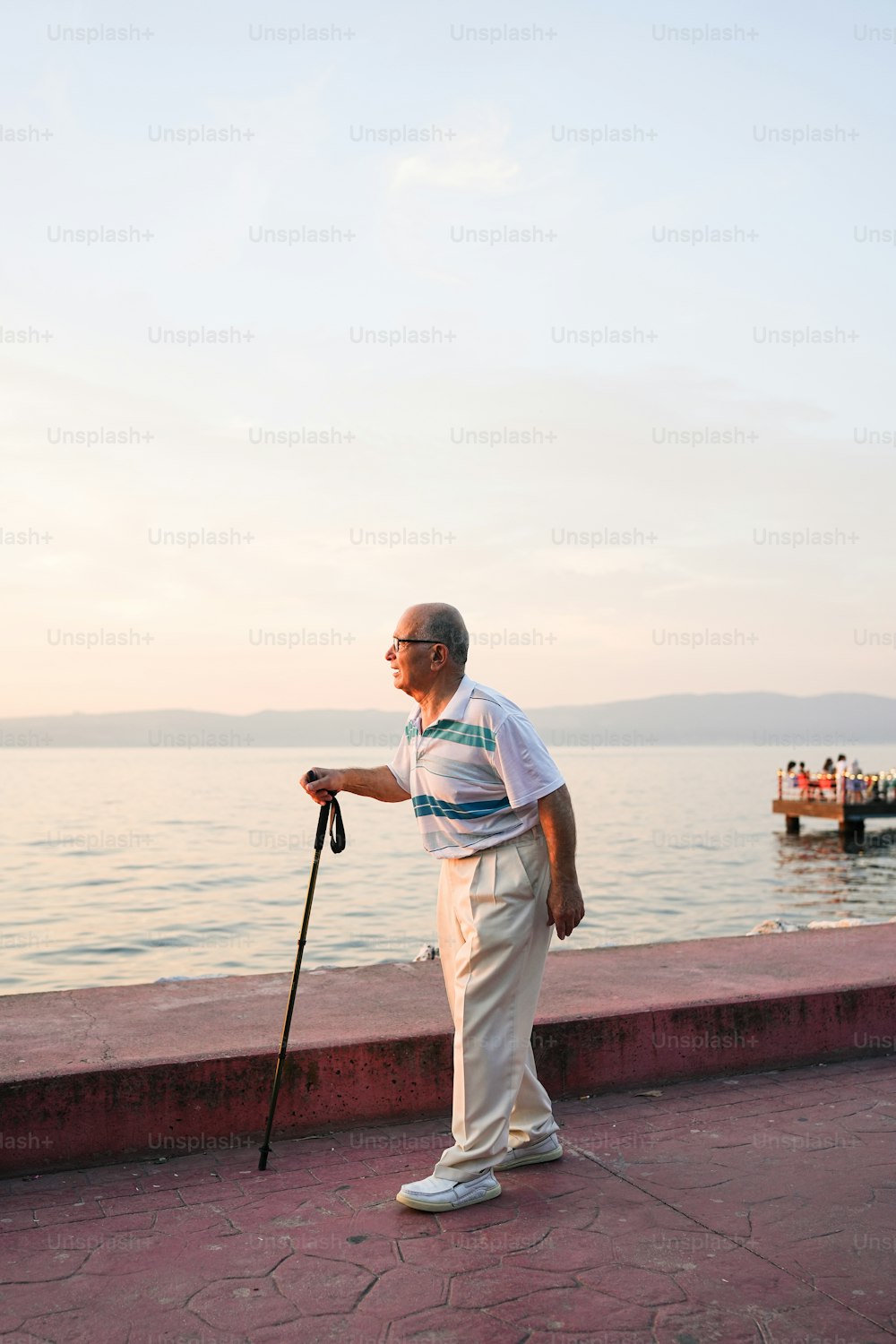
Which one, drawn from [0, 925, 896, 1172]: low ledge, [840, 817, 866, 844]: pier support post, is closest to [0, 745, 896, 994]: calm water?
[840, 817, 866, 844]: pier support post

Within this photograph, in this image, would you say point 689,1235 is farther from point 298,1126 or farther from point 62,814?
point 62,814

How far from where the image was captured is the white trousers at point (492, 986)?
3.77 m

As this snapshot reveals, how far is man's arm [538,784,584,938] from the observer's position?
382 centimetres

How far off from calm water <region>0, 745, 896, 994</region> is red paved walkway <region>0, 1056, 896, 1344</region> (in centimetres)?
1129

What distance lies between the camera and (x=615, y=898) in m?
28.6

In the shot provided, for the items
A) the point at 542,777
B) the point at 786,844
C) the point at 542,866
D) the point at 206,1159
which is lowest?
the point at 786,844

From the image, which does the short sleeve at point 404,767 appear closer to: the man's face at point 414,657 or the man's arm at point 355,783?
the man's arm at point 355,783

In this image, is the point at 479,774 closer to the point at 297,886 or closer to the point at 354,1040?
the point at 354,1040

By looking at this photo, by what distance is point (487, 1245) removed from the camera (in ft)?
11.3

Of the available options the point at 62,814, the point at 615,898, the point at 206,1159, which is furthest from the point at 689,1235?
the point at 62,814

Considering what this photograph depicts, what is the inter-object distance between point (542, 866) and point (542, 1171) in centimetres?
100

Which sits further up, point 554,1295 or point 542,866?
point 542,866

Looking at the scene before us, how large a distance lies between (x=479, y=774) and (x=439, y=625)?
1.63 ft

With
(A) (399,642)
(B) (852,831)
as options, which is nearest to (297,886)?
(B) (852,831)
